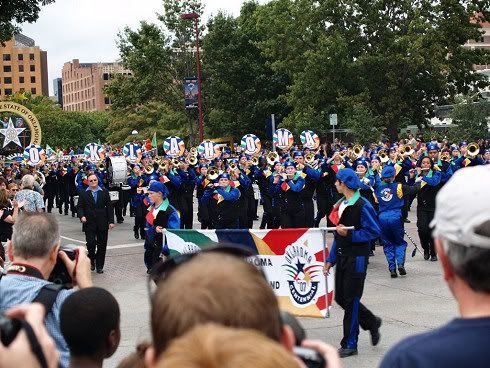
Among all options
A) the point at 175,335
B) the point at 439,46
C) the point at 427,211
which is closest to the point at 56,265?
the point at 175,335

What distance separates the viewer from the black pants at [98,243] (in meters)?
15.7

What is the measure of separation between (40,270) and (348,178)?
562 centimetres

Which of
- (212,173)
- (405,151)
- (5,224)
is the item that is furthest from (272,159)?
(5,224)

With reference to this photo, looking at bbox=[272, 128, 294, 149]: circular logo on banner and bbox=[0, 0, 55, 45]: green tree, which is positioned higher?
bbox=[0, 0, 55, 45]: green tree

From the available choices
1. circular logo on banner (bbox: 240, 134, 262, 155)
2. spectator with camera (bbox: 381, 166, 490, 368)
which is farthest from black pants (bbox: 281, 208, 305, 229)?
spectator with camera (bbox: 381, 166, 490, 368)

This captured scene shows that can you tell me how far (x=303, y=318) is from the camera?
34.5 feet

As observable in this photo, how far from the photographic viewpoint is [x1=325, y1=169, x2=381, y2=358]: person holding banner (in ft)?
29.0

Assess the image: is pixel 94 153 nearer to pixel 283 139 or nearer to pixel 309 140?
pixel 283 139

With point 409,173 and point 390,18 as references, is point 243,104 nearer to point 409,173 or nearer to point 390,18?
point 390,18

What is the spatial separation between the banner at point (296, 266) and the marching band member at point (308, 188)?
8153 millimetres

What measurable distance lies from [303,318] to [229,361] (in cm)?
897

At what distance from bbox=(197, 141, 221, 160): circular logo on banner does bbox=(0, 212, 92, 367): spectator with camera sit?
Result: 74.8ft

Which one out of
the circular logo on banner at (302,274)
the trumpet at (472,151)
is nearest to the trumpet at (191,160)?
the trumpet at (472,151)

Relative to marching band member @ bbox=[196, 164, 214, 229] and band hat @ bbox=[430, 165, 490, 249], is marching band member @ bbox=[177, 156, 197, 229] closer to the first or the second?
marching band member @ bbox=[196, 164, 214, 229]
